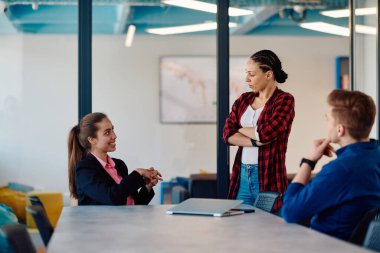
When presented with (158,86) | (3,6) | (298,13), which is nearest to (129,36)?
(158,86)

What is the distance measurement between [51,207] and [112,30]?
1554 millimetres

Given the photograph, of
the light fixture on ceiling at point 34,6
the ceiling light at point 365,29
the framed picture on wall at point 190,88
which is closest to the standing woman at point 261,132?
the framed picture on wall at point 190,88

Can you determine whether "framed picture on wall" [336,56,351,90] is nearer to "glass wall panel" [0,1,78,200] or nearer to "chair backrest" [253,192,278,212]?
"glass wall panel" [0,1,78,200]

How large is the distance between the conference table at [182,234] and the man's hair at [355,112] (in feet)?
1.55

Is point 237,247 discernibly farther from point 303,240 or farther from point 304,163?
point 304,163

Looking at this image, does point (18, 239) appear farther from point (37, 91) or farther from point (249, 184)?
point (37, 91)

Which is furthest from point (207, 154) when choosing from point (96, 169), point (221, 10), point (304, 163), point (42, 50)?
point (304, 163)

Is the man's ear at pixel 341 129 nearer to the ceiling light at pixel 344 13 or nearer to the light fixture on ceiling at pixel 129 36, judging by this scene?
the light fixture on ceiling at pixel 129 36

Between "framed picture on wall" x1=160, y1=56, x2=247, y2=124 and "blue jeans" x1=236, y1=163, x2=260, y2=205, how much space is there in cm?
150

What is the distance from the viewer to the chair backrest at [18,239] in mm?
1969

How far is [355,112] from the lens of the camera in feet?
9.52

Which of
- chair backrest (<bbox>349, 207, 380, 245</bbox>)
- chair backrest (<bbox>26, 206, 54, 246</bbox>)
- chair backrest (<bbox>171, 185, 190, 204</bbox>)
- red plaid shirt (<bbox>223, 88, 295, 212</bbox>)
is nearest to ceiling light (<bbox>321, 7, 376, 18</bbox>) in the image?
red plaid shirt (<bbox>223, 88, 295, 212</bbox>)

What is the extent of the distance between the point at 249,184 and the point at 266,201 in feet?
2.32

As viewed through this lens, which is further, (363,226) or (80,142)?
(80,142)
